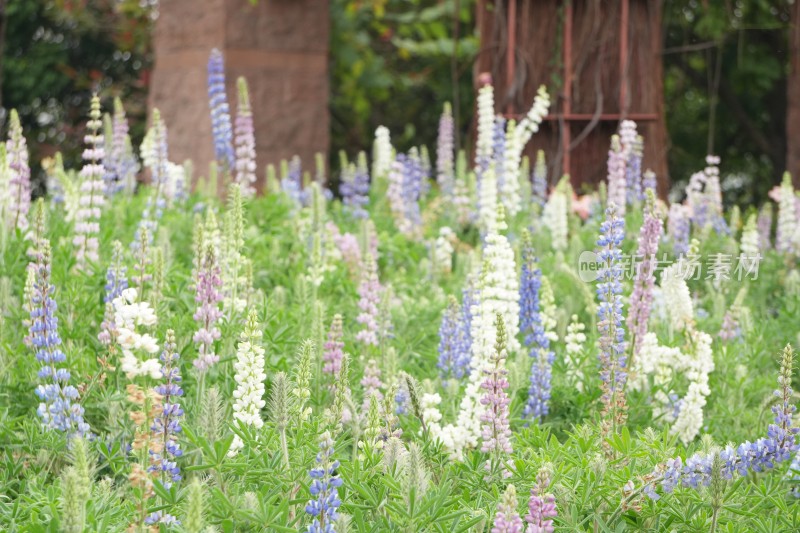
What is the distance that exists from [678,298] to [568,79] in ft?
13.1

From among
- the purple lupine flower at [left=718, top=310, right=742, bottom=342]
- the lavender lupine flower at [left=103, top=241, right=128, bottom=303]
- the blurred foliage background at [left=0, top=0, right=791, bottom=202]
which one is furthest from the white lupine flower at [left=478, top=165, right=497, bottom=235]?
the blurred foliage background at [left=0, top=0, right=791, bottom=202]

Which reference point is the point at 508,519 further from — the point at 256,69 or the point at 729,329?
the point at 256,69

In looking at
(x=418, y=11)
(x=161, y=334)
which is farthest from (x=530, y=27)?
(x=161, y=334)

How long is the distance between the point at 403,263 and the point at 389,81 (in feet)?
15.7

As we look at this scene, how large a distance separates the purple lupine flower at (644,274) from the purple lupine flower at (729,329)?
0.78m

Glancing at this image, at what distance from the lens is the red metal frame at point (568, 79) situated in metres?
7.84

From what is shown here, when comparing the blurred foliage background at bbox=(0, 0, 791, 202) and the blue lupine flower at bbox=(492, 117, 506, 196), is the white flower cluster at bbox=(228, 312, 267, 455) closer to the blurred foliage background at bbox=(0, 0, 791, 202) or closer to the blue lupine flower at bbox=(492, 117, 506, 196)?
the blue lupine flower at bbox=(492, 117, 506, 196)

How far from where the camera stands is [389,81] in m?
10.6

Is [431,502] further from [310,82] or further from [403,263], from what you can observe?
[310,82]

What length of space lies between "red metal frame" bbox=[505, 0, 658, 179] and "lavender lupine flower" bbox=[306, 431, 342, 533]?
570 centimetres

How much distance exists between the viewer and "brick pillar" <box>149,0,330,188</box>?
8.18m

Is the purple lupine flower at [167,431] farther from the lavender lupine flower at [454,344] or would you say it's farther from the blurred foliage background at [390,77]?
Answer: the blurred foliage background at [390,77]

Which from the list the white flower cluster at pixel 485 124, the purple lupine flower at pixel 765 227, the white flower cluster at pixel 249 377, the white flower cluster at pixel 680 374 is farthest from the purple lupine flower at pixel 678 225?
the white flower cluster at pixel 249 377

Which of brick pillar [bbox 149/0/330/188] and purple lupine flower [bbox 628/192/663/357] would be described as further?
brick pillar [bbox 149/0/330/188]
